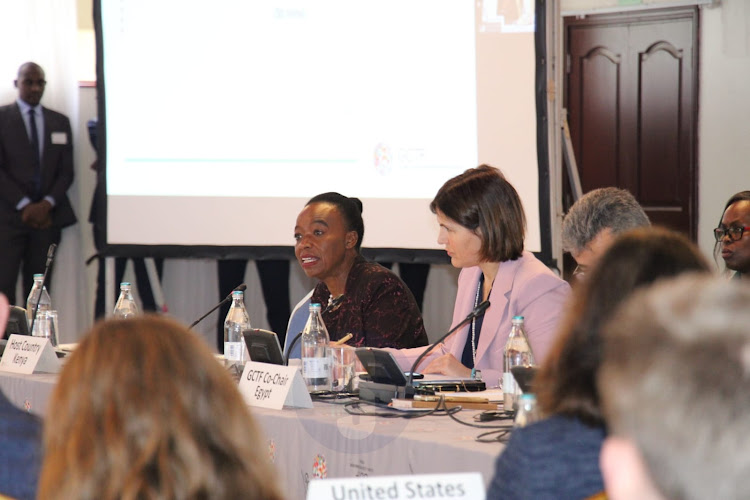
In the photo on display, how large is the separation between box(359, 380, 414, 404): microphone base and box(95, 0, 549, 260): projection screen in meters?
2.41

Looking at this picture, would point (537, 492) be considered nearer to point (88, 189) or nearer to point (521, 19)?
point (521, 19)

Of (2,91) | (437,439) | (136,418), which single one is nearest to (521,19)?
(437,439)

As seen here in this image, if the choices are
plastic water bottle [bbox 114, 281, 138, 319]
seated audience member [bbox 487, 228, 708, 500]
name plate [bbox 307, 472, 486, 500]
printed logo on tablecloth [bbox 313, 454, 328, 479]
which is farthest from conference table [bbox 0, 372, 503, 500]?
plastic water bottle [bbox 114, 281, 138, 319]

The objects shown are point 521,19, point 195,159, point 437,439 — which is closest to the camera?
point 437,439

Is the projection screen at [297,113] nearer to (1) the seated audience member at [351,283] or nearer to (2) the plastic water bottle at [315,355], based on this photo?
(1) the seated audience member at [351,283]

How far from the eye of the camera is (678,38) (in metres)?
6.28

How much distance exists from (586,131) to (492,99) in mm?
1864

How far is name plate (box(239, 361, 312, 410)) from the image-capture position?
2676mm

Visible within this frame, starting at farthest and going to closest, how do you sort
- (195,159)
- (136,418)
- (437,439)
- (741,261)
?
(195,159), (741,261), (437,439), (136,418)

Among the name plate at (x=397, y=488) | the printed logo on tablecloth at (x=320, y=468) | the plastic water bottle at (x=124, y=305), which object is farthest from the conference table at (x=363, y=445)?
the plastic water bottle at (x=124, y=305)

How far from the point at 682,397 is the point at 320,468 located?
1.89 meters

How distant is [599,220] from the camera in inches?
123

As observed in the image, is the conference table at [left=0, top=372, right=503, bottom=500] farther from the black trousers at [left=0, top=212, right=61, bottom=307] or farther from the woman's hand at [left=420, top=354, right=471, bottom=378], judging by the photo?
the black trousers at [left=0, top=212, right=61, bottom=307]

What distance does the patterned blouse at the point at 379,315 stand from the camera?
12.0 feet
